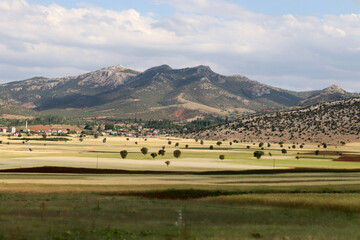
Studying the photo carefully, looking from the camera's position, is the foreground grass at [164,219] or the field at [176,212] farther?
the field at [176,212]

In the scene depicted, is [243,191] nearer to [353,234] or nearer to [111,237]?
[353,234]

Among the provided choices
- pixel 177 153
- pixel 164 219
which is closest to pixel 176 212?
pixel 164 219

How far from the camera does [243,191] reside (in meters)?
53.6

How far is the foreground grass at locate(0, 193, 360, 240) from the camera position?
89.1 ft

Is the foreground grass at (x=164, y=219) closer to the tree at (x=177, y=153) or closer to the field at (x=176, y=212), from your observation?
the field at (x=176, y=212)

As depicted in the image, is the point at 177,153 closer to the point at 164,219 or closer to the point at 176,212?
the point at 176,212

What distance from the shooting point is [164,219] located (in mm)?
33219

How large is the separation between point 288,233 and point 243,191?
81.4 ft

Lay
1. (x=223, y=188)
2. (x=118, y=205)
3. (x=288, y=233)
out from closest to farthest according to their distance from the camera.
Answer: (x=288, y=233), (x=118, y=205), (x=223, y=188)

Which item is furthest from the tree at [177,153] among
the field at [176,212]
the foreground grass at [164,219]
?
the foreground grass at [164,219]

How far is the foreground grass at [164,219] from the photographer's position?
2717cm

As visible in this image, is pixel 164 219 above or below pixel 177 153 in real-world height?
below

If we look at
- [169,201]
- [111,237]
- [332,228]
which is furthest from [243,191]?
[111,237]

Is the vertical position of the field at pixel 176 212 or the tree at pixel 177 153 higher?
the tree at pixel 177 153
